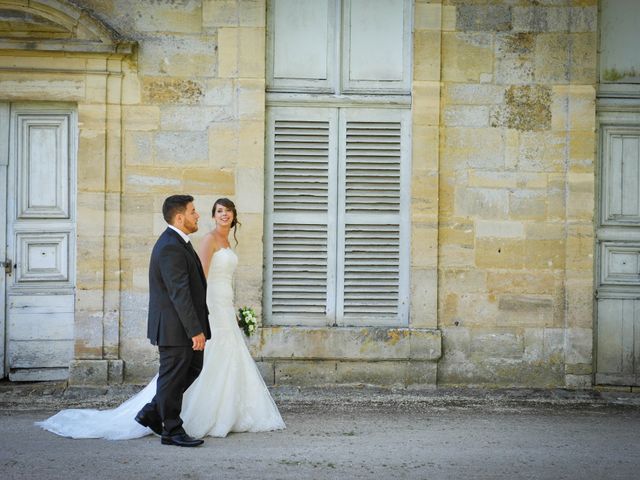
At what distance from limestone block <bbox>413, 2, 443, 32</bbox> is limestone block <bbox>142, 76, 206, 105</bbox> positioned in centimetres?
216

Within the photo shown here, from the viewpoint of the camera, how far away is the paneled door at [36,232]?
9.16 meters

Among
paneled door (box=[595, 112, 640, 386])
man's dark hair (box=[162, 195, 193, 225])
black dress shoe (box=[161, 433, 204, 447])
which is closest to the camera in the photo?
black dress shoe (box=[161, 433, 204, 447])

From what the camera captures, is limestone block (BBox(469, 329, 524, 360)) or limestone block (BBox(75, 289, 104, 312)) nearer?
limestone block (BBox(75, 289, 104, 312))

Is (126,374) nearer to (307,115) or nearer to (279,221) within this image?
(279,221)

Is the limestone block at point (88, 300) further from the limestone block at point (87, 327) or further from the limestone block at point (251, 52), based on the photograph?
the limestone block at point (251, 52)

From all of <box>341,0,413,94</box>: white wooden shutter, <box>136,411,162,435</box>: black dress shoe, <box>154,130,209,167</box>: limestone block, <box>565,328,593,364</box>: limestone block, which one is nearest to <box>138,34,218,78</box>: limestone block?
<box>154,130,209,167</box>: limestone block

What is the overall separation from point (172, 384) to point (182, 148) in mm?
3049

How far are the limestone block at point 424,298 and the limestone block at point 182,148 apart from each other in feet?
7.60

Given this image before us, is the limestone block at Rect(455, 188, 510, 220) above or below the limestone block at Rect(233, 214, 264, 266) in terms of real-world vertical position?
above

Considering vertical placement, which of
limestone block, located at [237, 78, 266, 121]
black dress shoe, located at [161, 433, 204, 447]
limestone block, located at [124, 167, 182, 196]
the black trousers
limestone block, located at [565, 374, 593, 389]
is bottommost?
black dress shoe, located at [161, 433, 204, 447]

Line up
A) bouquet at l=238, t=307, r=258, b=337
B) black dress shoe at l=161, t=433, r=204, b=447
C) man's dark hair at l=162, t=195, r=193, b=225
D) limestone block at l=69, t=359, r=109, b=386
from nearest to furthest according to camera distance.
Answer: black dress shoe at l=161, t=433, r=204, b=447 → man's dark hair at l=162, t=195, r=193, b=225 → bouquet at l=238, t=307, r=258, b=337 → limestone block at l=69, t=359, r=109, b=386

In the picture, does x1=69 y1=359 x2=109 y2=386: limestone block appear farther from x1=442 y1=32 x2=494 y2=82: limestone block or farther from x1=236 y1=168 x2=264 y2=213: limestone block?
x1=442 y1=32 x2=494 y2=82: limestone block

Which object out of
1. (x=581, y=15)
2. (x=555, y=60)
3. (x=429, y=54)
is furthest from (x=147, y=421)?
(x=581, y=15)

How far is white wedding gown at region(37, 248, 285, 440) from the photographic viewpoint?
23.3 ft
